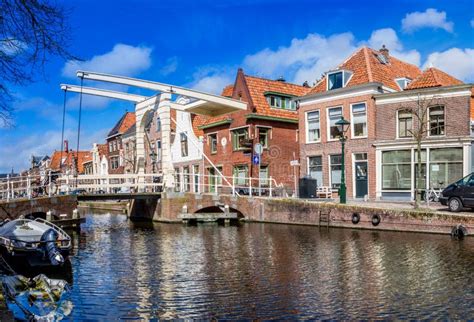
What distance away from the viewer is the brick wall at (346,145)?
24.9m

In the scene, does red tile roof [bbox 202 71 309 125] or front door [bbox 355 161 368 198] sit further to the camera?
red tile roof [bbox 202 71 309 125]

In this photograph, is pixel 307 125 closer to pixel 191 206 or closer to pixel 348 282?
pixel 191 206

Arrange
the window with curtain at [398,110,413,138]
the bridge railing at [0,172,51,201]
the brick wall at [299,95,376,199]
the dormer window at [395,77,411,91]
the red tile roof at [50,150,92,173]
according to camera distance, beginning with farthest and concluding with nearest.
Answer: the red tile roof at [50,150,92,173] → the dormer window at [395,77,411,91] → the brick wall at [299,95,376,199] → the window with curtain at [398,110,413,138] → the bridge railing at [0,172,51,201]

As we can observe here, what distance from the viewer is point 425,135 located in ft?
76.4

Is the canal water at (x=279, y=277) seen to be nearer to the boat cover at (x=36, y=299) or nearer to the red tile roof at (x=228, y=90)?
the boat cover at (x=36, y=299)

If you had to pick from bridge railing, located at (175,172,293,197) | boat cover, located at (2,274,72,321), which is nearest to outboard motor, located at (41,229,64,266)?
boat cover, located at (2,274,72,321)

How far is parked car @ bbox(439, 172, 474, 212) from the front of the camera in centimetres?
1716

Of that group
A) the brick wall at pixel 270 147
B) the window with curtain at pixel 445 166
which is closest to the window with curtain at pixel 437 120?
the window with curtain at pixel 445 166

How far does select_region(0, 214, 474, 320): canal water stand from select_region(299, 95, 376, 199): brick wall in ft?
26.1

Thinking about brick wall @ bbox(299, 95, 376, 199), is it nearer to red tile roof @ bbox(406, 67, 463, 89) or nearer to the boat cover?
red tile roof @ bbox(406, 67, 463, 89)

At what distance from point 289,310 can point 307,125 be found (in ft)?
68.6

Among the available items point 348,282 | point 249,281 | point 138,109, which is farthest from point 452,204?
point 138,109

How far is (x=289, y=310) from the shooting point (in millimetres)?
8227

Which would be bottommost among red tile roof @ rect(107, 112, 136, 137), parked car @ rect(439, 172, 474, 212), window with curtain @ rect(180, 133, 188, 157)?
parked car @ rect(439, 172, 474, 212)
